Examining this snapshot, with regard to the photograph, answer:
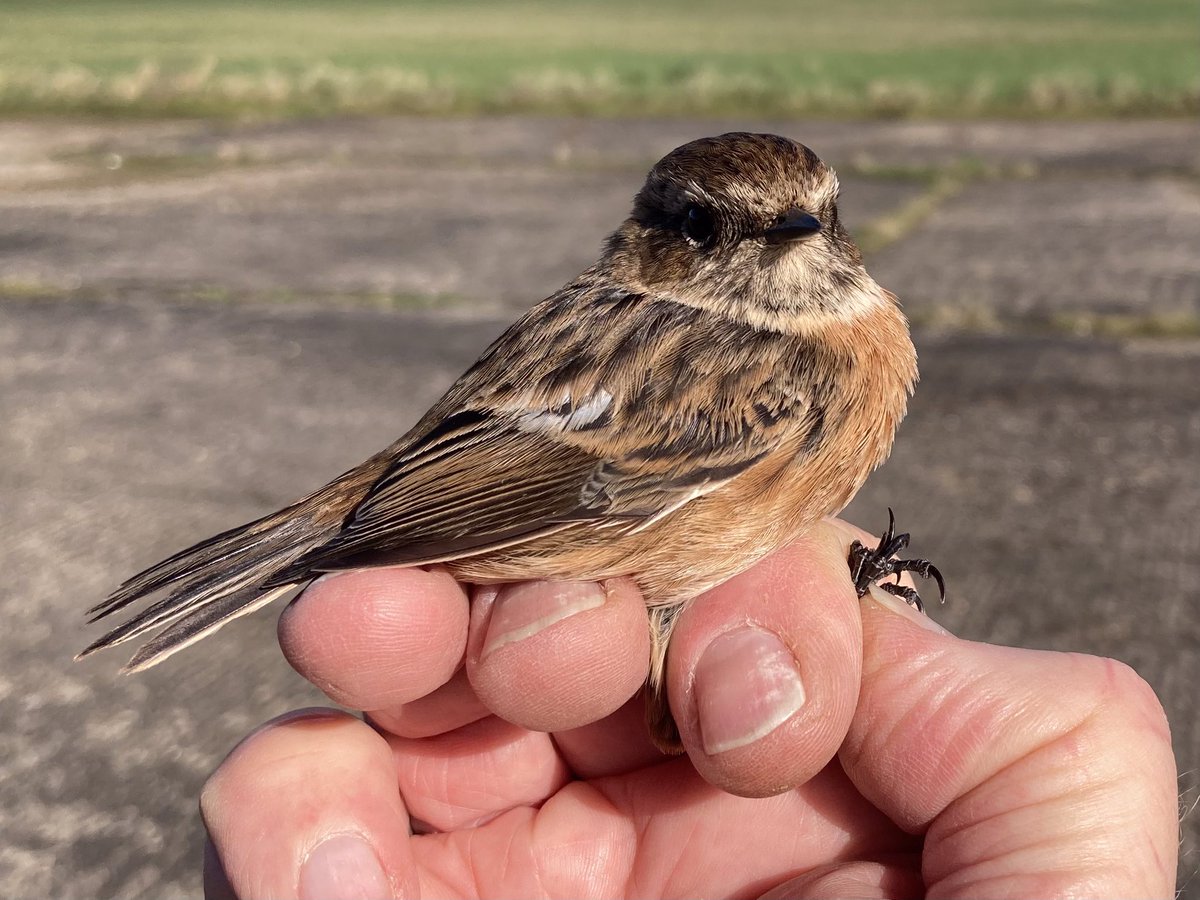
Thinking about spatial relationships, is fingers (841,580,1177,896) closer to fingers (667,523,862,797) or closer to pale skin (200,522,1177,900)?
pale skin (200,522,1177,900)

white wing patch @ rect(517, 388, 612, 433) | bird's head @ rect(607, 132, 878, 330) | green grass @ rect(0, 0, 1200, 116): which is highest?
bird's head @ rect(607, 132, 878, 330)

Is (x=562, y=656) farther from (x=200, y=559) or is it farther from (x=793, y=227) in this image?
(x=793, y=227)

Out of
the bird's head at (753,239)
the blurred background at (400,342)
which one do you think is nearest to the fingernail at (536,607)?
the bird's head at (753,239)

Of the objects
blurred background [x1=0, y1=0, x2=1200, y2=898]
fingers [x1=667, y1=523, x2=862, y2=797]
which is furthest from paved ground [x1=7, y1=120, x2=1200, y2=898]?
fingers [x1=667, y1=523, x2=862, y2=797]

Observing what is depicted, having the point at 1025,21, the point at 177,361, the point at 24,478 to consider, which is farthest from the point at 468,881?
the point at 1025,21

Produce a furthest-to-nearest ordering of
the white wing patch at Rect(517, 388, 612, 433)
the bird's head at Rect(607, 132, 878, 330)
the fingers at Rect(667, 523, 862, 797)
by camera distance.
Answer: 1. the bird's head at Rect(607, 132, 878, 330)
2. the white wing patch at Rect(517, 388, 612, 433)
3. the fingers at Rect(667, 523, 862, 797)

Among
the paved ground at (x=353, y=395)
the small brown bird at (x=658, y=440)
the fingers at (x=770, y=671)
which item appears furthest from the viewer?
the paved ground at (x=353, y=395)

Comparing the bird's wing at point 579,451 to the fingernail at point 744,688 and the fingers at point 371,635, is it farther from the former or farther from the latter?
the fingernail at point 744,688

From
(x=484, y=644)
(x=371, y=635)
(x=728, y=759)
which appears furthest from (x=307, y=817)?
(x=728, y=759)
